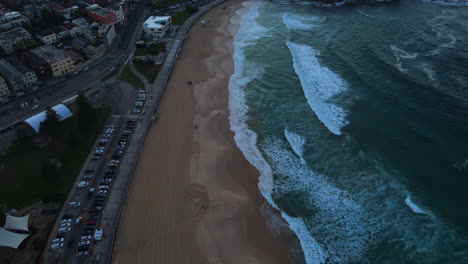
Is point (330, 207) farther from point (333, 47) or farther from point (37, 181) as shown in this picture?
point (333, 47)

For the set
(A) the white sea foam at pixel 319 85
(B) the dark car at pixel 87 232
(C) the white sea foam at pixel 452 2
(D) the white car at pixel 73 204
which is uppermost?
(D) the white car at pixel 73 204

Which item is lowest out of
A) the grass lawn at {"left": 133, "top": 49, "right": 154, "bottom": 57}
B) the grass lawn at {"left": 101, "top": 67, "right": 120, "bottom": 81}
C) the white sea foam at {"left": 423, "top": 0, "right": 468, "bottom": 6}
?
the white sea foam at {"left": 423, "top": 0, "right": 468, "bottom": 6}

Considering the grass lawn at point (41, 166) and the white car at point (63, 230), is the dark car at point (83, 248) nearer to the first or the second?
the white car at point (63, 230)

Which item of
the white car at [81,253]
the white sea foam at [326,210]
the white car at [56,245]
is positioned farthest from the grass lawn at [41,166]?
the white sea foam at [326,210]

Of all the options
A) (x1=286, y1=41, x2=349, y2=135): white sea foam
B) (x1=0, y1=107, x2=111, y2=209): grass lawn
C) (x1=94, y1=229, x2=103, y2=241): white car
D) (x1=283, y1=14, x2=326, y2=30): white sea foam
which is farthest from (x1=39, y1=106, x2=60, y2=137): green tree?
(x1=283, y1=14, x2=326, y2=30): white sea foam

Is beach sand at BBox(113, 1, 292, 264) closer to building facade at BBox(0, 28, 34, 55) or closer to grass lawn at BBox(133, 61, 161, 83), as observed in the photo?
grass lawn at BBox(133, 61, 161, 83)

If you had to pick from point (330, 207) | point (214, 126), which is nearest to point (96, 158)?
point (214, 126)
